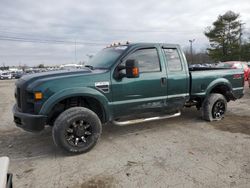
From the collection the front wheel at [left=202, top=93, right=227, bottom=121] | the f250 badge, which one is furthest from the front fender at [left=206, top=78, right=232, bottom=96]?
the f250 badge

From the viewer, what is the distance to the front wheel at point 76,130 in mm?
4000

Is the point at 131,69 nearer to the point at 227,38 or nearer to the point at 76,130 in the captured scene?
the point at 76,130

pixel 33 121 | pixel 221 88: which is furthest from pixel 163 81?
pixel 33 121

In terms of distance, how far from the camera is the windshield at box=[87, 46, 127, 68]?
4820mm

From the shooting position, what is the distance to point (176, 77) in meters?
5.30

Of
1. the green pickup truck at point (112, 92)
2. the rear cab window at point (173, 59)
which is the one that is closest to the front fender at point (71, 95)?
the green pickup truck at point (112, 92)

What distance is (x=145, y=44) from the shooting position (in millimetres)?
5098

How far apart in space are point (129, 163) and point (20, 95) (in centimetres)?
221

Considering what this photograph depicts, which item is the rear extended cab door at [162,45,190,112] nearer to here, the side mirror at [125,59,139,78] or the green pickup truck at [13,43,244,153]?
the green pickup truck at [13,43,244,153]

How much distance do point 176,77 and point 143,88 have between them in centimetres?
93

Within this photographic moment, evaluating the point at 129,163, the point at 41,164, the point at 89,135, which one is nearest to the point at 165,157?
the point at 129,163

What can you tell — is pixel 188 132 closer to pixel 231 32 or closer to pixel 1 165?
pixel 1 165

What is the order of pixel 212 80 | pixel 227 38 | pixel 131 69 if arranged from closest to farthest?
1. pixel 131 69
2. pixel 212 80
3. pixel 227 38

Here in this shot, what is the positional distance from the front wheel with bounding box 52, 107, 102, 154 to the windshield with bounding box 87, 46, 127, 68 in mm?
1148
